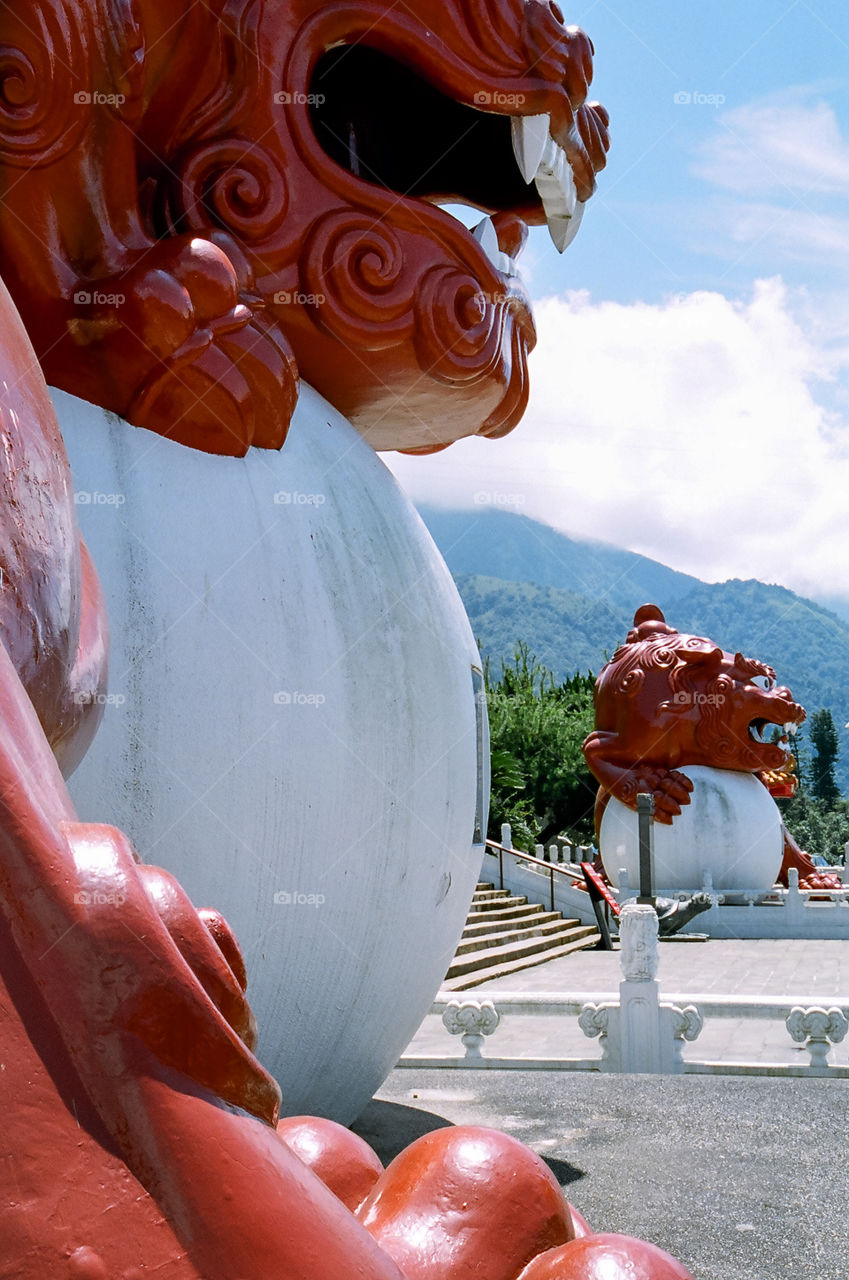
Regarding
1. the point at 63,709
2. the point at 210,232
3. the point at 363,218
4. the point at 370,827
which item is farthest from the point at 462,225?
the point at 63,709

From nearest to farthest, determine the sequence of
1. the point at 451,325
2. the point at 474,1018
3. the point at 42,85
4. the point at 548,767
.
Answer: the point at 42,85
the point at 451,325
the point at 474,1018
the point at 548,767

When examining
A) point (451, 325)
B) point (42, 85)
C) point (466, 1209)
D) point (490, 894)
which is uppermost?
point (42, 85)

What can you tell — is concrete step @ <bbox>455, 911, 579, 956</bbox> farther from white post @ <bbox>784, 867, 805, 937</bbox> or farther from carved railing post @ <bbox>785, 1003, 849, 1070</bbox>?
carved railing post @ <bbox>785, 1003, 849, 1070</bbox>

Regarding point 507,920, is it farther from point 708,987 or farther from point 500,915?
point 708,987

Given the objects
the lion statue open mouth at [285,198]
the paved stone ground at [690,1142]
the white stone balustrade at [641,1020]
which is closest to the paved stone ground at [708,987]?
the paved stone ground at [690,1142]

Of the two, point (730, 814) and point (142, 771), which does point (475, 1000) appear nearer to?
point (142, 771)

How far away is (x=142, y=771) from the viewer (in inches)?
134

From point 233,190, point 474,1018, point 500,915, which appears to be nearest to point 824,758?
point 500,915

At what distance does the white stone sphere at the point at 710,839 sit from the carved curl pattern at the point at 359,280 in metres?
16.4

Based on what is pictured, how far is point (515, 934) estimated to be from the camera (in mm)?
16234

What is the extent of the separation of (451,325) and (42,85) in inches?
62.5

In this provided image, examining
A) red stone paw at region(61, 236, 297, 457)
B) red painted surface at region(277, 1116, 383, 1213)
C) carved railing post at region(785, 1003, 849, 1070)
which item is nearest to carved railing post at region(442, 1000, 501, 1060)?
carved railing post at region(785, 1003, 849, 1070)

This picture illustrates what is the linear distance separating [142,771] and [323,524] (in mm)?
1030

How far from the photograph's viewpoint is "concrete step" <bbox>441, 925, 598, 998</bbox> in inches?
481
